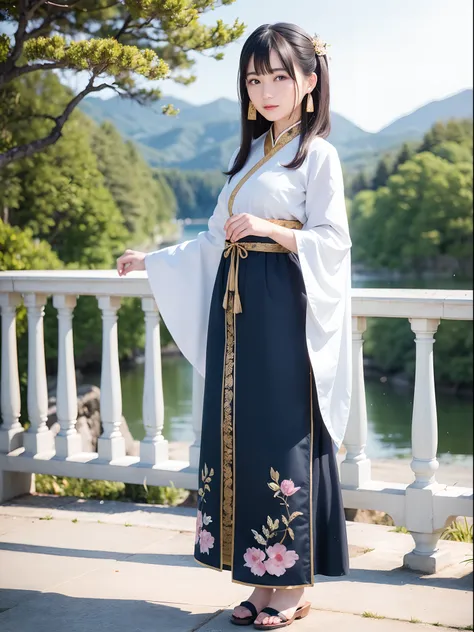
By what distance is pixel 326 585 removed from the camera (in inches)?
110

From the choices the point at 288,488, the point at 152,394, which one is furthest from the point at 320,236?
the point at 152,394

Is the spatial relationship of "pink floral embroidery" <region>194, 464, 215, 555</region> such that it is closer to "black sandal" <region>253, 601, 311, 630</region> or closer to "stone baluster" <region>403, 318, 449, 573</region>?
"black sandal" <region>253, 601, 311, 630</region>

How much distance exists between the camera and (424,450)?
301 centimetres

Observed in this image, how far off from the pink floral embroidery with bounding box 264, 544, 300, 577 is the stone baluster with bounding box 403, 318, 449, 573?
69 centimetres

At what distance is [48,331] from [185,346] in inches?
689

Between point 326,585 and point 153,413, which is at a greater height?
point 153,413

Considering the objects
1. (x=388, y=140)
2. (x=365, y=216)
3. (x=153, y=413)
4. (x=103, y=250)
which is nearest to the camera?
(x=153, y=413)

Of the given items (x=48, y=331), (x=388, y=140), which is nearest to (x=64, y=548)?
(x=48, y=331)

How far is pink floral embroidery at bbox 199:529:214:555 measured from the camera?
2523 millimetres

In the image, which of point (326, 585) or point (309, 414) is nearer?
point (309, 414)

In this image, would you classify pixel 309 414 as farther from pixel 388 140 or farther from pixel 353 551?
pixel 388 140

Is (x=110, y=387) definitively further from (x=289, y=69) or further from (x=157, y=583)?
(x=289, y=69)

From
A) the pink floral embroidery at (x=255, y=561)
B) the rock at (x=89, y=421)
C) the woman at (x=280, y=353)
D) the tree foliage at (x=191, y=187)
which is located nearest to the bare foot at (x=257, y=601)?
the woman at (x=280, y=353)

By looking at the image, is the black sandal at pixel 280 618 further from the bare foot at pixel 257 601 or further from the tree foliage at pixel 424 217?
the tree foliage at pixel 424 217
